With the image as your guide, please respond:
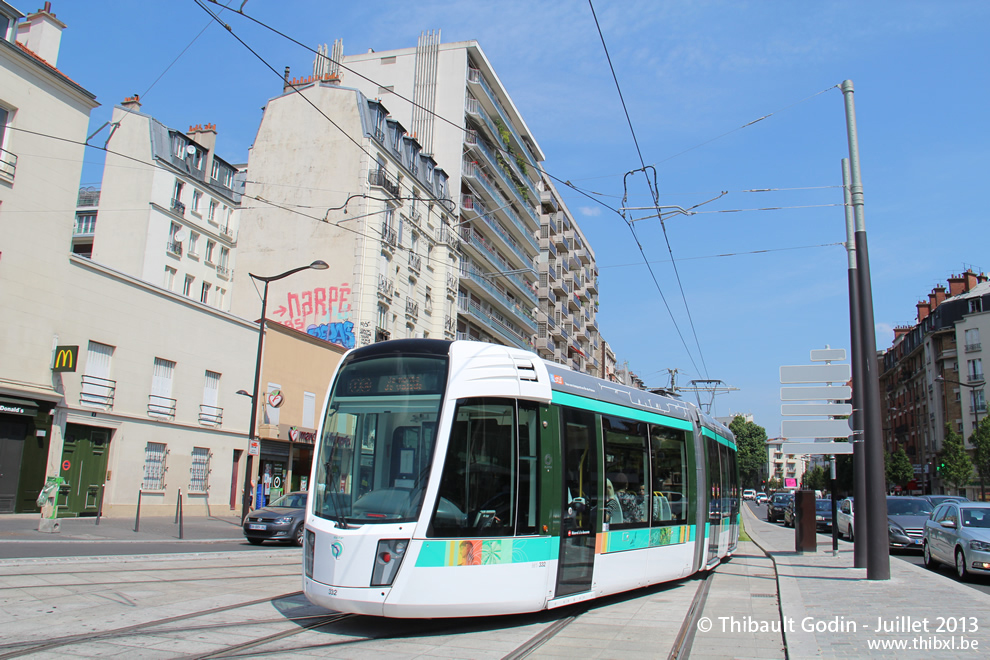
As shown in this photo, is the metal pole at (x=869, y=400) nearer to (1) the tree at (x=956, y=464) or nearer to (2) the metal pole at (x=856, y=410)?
(2) the metal pole at (x=856, y=410)

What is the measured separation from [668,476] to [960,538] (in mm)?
6748

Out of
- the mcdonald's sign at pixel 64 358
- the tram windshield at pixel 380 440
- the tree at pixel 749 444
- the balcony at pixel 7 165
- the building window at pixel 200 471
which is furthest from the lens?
the tree at pixel 749 444

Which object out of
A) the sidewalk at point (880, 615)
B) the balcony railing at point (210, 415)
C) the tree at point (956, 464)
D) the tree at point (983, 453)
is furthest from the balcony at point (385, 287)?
the tree at point (956, 464)

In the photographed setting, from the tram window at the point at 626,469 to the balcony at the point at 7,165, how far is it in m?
18.5

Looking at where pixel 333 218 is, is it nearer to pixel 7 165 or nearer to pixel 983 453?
pixel 7 165

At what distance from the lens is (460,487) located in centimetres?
717

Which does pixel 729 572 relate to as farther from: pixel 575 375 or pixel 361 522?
pixel 361 522

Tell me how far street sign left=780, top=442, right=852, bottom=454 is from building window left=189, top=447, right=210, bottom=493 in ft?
67.1

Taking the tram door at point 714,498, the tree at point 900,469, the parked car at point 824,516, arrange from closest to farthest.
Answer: the tram door at point 714,498, the parked car at point 824,516, the tree at point 900,469

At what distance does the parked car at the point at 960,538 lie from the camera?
42.7 feet

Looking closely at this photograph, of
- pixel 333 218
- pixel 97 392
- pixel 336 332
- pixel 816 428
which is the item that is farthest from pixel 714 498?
pixel 333 218

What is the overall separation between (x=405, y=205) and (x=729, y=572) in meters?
28.9

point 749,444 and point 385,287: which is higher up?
point 385,287

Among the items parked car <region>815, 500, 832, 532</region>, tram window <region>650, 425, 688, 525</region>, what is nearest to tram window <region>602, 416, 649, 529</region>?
tram window <region>650, 425, 688, 525</region>
